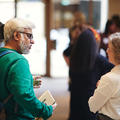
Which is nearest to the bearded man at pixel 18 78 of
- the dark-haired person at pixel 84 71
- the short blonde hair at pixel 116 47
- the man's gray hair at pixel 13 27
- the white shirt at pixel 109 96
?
the man's gray hair at pixel 13 27

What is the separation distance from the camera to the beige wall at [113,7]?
935 centimetres

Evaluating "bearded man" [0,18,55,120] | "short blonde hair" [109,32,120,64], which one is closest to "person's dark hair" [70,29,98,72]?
"short blonde hair" [109,32,120,64]

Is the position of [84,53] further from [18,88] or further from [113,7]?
[113,7]

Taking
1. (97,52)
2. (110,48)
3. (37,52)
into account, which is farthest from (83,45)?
(37,52)

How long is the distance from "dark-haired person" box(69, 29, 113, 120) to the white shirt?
1364 mm

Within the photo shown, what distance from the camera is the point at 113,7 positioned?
9.46 metres

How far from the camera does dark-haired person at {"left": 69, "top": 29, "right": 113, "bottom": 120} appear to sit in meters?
3.88

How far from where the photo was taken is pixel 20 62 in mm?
2057

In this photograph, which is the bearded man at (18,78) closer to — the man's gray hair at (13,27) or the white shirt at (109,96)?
the man's gray hair at (13,27)

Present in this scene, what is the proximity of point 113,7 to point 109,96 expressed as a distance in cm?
746

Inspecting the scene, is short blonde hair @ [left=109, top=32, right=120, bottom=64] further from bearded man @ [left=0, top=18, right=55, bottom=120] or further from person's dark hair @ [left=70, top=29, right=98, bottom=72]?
person's dark hair @ [left=70, top=29, right=98, bottom=72]

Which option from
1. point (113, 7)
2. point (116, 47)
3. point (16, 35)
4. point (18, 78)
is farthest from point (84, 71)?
point (113, 7)

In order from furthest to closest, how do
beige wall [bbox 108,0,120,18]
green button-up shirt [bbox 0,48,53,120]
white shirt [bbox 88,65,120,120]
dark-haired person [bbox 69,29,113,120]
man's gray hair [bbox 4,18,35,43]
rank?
beige wall [bbox 108,0,120,18], dark-haired person [bbox 69,29,113,120], white shirt [bbox 88,65,120,120], man's gray hair [bbox 4,18,35,43], green button-up shirt [bbox 0,48,53,120]

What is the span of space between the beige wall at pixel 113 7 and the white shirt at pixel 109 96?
7238 mm
